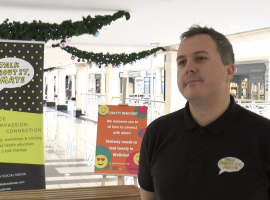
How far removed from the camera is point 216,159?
109cm

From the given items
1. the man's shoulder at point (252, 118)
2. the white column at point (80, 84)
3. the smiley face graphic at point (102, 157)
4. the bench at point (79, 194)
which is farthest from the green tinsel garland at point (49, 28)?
the white column at point (80, 84)

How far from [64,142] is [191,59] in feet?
29.5

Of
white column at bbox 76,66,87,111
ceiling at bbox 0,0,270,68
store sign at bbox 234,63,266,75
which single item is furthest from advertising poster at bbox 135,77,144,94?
ceiling at bbox 0,0,270,68

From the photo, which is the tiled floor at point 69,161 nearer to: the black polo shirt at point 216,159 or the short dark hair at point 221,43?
the black polo shirt at point 216,159

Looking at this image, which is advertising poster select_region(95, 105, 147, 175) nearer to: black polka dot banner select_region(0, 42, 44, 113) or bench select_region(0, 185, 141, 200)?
black polka dot banner select_region(0, 42, 44, 113)

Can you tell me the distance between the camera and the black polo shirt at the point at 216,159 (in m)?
1.06

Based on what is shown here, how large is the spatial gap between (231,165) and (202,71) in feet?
1.06

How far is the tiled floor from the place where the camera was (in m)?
5.69

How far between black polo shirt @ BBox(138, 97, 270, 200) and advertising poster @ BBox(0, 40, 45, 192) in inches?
138

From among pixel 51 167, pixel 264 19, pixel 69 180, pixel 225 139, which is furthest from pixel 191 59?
pixel 51 167

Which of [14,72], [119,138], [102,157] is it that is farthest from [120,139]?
[14,72]

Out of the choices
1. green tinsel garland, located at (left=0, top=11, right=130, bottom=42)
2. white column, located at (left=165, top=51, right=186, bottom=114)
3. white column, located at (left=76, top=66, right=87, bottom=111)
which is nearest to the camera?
green tinsel garland, located at (left=0, top=11, right=130, bottom=42)

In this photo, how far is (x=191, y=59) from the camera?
112 cm

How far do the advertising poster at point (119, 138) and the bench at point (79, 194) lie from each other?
1.24 metres
